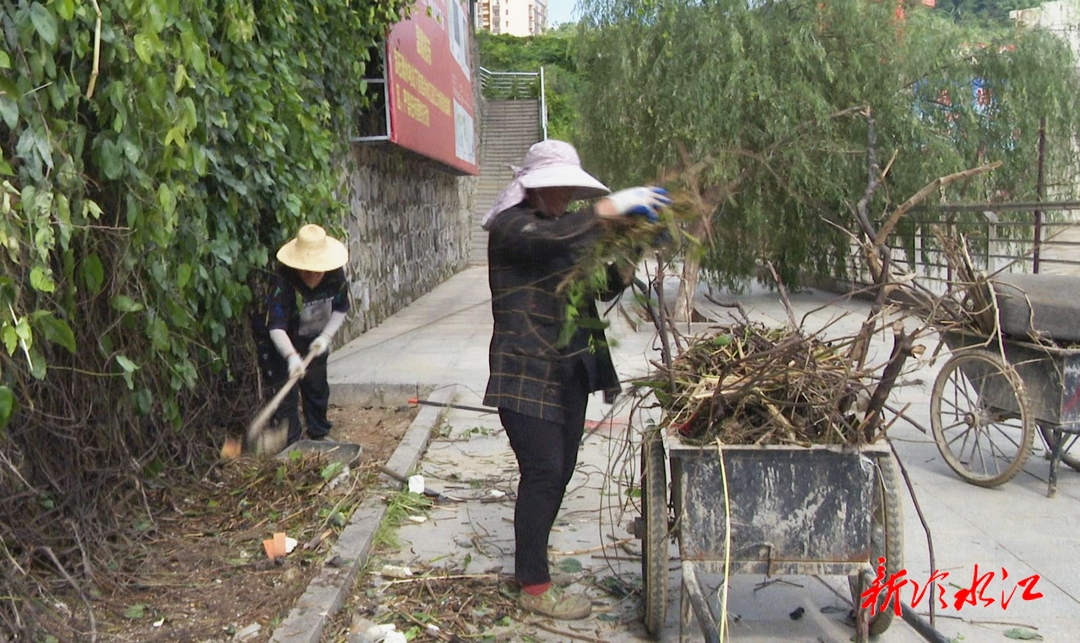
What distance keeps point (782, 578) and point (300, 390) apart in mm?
3611

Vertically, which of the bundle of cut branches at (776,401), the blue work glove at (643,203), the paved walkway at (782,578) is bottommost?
the paved walkway at (782,578)

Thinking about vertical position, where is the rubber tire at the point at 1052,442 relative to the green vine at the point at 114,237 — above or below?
below

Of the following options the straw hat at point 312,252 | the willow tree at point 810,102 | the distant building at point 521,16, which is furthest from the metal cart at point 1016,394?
the distant building at point 521,16

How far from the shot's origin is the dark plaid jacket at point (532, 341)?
407 centimetres

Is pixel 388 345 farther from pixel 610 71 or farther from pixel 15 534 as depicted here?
pixel 15 534

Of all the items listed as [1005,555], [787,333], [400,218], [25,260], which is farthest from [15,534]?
[400,218]

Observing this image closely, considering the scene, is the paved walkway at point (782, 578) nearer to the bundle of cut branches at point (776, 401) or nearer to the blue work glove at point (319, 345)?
the bundle of cut branches at point (776, 401)

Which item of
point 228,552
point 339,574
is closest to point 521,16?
point 228,552

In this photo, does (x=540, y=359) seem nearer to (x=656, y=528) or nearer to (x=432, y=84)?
(x=656, y=528)

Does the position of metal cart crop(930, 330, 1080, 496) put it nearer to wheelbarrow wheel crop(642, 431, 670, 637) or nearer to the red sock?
wheelbarrow wheel crop(642, 431, 670, 637)

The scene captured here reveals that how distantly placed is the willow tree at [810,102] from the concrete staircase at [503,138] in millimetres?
13283

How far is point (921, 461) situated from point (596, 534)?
2.63m

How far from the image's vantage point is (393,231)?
14.6m

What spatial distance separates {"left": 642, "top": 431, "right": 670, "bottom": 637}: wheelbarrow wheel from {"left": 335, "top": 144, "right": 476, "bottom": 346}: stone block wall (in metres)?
7.27
